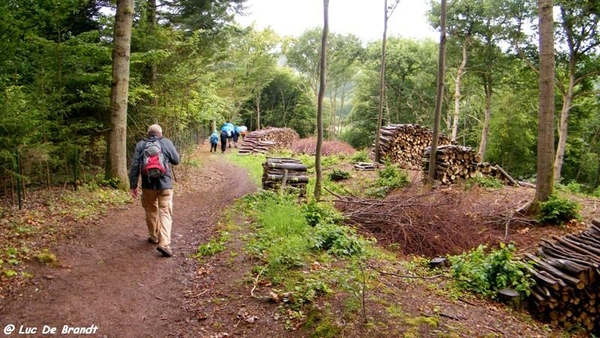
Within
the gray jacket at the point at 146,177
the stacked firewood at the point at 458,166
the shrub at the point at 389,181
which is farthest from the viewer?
the stacked firewood at the point at 458,166

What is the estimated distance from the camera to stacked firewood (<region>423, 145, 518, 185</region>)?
12.1m

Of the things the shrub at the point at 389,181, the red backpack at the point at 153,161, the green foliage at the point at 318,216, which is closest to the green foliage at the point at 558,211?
the shrub at the point at 389,181

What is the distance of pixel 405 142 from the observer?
1778cm

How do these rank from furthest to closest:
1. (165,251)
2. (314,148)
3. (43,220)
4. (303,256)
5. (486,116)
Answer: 1. (314,148)
2. (486,116)
3. (43,220)
4. (165,251)
5. (303,256)

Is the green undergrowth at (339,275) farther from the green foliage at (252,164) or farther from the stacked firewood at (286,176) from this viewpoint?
the green foliage at (252,164)

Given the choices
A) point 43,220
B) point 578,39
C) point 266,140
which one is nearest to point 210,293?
point 43,220

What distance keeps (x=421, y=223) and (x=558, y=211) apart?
9.84 feet

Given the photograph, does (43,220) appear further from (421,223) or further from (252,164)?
(252,164)

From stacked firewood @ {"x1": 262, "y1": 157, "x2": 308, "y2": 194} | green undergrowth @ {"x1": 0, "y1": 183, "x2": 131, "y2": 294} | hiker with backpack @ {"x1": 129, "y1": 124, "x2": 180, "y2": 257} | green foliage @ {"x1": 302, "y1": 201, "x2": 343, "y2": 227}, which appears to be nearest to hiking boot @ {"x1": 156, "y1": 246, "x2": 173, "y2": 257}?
hiker with backpack @ {"x1": 129, "y1": 124, "x2": 180, "y2": 257}

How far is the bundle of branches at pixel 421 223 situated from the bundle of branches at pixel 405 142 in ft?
27.6

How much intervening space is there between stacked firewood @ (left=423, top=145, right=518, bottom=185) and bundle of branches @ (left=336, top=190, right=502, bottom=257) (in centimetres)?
308

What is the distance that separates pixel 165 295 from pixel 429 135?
54.1ft

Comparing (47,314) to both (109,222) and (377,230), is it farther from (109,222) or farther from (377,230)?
(377,230)

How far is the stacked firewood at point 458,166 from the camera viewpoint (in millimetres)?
12094
